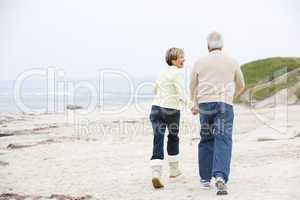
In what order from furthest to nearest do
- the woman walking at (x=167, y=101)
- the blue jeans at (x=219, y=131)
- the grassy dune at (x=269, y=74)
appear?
the grassy dune at (x=269, y=74) → the woman walking at (x=167, y=101) → the blue jeans at (x=219, y=131)

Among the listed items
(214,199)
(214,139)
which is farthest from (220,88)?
(214,199)

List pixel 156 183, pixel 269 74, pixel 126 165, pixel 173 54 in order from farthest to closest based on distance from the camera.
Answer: pixel 269 74, pixel 126 165, pixel 173 54, pixel 156 183

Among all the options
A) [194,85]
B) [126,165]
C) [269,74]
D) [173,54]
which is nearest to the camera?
[194,85]

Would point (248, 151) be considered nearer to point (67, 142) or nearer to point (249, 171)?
point (249, 171)

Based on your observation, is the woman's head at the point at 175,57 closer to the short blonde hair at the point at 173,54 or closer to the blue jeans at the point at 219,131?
the short blonde hair at the point at 173,54

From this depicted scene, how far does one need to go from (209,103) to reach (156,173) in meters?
1.23

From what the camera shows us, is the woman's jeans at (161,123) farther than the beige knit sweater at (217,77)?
Yes

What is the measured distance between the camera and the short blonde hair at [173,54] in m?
7.45

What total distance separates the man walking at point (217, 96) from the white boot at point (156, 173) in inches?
28.9

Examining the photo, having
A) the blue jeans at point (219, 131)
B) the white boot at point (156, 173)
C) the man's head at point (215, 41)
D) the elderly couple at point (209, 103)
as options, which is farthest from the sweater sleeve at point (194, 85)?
the white boot at point (156, 173)

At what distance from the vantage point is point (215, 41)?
6918 millimetres

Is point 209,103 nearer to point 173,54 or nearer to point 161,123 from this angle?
point 161,123

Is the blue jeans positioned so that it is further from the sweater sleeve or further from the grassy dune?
the grassy dune

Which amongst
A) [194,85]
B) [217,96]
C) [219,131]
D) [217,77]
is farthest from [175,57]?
[219,131]
